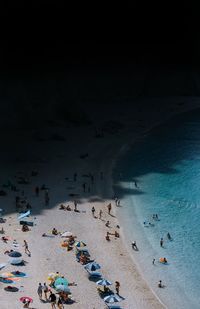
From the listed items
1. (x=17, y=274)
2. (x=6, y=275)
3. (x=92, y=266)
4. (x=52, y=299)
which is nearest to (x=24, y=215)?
(x=17, y=274)

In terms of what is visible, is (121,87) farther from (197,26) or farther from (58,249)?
(58,249)

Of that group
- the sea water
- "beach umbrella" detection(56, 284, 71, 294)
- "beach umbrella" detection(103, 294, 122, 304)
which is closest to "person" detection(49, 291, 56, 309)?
"beach umbrella" detection(56, 284, 71, 294)

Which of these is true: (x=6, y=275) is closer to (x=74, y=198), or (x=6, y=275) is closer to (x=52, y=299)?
(x=52, y=299)

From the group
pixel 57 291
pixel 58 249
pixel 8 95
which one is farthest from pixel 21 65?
pixel 57 291

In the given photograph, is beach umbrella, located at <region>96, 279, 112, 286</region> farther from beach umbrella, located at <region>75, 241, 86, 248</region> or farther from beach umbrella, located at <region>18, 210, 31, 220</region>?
beach umbrella, located at <region>18, 210, 31, 220</region>

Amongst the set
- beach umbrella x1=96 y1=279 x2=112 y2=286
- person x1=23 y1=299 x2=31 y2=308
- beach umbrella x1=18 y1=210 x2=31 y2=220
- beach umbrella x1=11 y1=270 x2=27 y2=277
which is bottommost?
person x1=23 y1=299 x2=31 y2=308
